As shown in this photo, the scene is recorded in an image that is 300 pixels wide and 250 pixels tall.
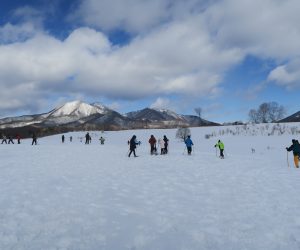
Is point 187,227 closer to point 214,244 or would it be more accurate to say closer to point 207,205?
point 214,244

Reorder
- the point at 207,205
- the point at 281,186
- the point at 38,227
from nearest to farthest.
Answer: the point at 38,227, the point at 207,205, the point at 281,186

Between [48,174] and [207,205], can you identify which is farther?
[48,174]

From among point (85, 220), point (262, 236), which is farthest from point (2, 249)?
point (262, 236)

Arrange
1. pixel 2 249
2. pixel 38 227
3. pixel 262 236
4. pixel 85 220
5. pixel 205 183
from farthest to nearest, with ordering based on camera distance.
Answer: pixel 205 183 < pixel 85 220 < pixel 38 227 < pixel 262 236 < pixel 2 249

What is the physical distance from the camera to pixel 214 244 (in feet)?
20.8

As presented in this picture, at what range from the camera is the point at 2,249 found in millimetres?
6008

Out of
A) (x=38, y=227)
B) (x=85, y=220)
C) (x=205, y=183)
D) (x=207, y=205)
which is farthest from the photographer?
(x=205, y=183)

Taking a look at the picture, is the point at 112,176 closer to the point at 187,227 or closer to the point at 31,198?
the point at 31,198

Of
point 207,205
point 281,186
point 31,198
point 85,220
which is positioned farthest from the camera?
point 281,186

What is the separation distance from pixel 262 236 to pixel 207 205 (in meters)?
2.67

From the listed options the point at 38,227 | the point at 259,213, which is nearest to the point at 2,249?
the point at 38,227

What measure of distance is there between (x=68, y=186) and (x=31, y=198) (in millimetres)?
2214

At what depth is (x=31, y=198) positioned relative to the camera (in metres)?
10.1

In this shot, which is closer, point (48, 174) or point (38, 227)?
point (38, 227)
